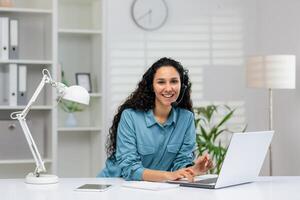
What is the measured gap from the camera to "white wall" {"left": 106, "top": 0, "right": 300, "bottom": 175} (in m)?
4.61

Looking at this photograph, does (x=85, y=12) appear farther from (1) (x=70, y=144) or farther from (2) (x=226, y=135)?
(2) (x=226, y=135)

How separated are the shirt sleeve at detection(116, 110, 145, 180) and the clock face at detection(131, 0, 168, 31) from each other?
194 centimetres

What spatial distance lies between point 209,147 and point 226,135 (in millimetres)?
582

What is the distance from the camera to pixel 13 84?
4.17 metres

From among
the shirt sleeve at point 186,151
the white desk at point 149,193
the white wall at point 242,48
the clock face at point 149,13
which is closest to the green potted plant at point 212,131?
the white wall at point 242,48

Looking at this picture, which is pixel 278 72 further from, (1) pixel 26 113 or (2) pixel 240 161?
(1) pixel 26 113

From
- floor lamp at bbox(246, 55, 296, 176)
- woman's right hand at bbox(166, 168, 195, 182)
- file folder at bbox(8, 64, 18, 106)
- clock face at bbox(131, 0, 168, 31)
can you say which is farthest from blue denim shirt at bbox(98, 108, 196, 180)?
clock face at bbox(131, 0, 168, 31)

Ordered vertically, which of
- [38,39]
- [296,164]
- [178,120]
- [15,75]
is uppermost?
[38,39]

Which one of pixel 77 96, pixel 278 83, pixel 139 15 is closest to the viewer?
pixel 77 96

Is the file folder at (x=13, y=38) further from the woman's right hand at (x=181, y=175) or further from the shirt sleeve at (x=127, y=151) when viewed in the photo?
the woman's right hand at (x=181, y=175)

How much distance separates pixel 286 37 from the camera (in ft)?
15.2

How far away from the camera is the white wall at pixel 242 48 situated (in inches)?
182

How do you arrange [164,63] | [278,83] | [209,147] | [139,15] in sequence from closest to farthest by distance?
[164,63] < [278,83] < [209,147] < [139,15]

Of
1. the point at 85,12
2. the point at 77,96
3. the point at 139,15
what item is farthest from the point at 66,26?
the point at 77,96
